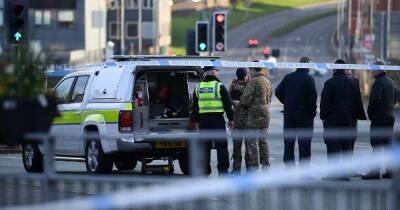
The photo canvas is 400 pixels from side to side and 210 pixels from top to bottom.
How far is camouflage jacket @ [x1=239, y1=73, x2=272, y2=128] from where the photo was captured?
17.7 meters

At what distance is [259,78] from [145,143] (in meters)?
1.94

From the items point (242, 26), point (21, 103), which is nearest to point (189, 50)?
point (21, 103)

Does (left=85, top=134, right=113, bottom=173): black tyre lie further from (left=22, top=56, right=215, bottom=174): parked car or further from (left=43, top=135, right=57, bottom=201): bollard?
(left=43, top=135, right=57, bottom=201): bollard

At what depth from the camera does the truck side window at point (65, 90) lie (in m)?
19.1

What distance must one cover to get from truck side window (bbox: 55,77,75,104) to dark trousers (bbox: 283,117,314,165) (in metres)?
3.54

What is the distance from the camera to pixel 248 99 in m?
17.7

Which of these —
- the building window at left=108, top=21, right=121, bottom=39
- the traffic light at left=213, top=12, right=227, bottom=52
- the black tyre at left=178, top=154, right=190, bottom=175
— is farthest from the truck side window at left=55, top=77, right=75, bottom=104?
the building window at left=108, top=21, right=121, bottom=39

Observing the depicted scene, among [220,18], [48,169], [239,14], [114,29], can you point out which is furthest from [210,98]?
[239,14]

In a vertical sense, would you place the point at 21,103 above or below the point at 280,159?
above

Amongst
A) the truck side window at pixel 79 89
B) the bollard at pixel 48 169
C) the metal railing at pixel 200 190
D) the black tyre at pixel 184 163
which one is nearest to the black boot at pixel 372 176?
the black tyre at pixel 184 163

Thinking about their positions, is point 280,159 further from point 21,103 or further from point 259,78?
point 21,103

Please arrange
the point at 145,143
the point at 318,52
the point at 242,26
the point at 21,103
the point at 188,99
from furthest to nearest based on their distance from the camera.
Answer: the point at 242,26 < the point at 318,52 < the point at 188,99 < the point at 145,143 < the point at 21,103

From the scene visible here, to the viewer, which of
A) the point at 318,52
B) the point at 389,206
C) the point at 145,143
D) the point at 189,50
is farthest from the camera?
the point at 318,52

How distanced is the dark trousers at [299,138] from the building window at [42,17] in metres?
80.3
